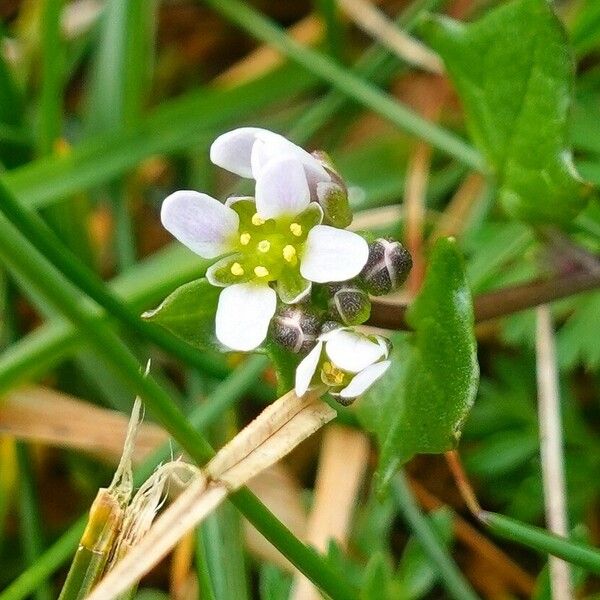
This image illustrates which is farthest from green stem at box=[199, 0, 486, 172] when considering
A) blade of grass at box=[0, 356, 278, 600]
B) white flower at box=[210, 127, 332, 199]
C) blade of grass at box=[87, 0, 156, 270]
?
white flower at box=[210, 127, 332, 199]

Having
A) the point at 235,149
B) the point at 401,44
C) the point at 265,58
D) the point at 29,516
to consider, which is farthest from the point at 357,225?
the point at 29,516

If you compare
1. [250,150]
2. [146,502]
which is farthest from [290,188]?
[146,502]

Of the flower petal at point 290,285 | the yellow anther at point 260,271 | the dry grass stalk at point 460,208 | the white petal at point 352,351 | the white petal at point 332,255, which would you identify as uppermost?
the white petal at point 332,255

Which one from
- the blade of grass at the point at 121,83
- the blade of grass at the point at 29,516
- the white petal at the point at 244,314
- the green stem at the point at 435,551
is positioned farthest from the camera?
the blade of grass at the point at 121,83

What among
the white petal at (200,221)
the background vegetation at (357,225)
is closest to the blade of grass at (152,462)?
the background vegetation at (357,225)

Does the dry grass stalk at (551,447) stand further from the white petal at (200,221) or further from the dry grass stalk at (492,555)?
the white petal at (200,221)

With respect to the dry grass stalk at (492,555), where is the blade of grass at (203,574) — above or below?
above

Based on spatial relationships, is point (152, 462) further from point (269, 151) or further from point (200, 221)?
point (269, 151)
